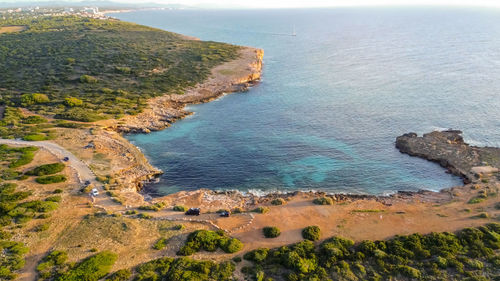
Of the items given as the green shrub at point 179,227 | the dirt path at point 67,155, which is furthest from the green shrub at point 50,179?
the green shrub at point 179,227

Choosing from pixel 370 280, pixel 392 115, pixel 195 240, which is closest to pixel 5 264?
pixel 195 240

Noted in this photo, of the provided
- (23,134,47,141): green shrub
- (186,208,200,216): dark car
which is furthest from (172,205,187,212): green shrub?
(23,134,47,141): green shrub

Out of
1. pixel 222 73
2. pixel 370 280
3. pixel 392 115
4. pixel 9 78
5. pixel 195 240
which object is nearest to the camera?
pixel 370 280

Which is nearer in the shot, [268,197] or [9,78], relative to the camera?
[268,197]

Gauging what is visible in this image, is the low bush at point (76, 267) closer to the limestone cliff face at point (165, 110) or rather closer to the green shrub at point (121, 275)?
the green shrub at point (121, 275)

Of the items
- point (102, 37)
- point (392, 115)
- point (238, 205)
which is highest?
point (102, 37)

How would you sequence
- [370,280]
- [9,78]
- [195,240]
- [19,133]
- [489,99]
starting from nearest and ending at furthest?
[370,280], [195,240], [19,133], [489,99], [9,78]

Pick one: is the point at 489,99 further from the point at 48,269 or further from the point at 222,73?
the point at 48,269
